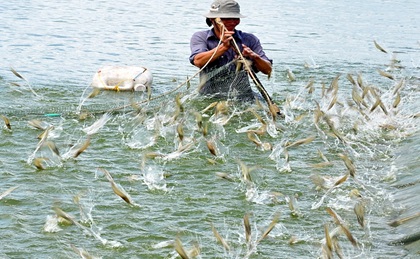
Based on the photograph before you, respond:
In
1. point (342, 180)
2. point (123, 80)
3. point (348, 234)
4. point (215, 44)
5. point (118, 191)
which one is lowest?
point (123, 80)

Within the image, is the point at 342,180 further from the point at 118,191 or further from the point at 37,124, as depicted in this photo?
the point at 37,124

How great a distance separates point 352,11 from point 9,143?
54.4 ft

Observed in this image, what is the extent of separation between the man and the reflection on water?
1.06 ft

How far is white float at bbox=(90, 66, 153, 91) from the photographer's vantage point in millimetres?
11758

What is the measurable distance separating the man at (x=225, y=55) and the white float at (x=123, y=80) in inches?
51.3

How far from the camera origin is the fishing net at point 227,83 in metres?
10.3

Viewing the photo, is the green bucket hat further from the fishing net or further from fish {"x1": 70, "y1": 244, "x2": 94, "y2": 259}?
fish {"x1": 70, "y1": 244, "x2": 94, "y2": 259}

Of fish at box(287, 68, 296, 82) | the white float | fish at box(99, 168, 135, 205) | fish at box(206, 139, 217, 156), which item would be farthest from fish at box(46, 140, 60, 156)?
fish at box(287, 68, 296, 82)

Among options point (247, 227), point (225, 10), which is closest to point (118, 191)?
point (247, 227)

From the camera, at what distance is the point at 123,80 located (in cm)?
1183

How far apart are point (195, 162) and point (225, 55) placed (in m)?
2.34

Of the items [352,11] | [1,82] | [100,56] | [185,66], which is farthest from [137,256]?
[352,11]

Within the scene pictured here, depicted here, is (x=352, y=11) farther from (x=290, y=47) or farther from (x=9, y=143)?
(x=9, y=143)

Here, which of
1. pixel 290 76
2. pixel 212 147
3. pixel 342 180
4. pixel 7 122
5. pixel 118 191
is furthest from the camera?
pixel 290 76
